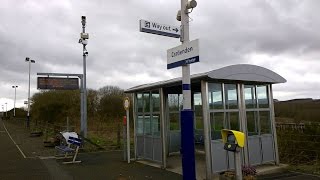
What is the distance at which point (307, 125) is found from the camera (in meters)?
12.8

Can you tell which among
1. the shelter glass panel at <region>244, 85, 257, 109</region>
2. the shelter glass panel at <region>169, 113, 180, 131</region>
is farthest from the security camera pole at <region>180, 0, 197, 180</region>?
the shelter glass panel at <region>169, 113, 180, 131</region>

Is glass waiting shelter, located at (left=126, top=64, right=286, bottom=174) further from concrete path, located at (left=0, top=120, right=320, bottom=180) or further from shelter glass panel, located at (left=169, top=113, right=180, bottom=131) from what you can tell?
concrete path, located at (left=0, top=120, right=320, bottom=180)

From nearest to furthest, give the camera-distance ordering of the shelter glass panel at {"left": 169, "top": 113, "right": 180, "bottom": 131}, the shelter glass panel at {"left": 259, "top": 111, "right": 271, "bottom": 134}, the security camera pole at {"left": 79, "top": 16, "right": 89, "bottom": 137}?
the shelter glass panel at {"left": 259, "top": 111, "right": 271, "bottom": 134} < the shelter glass panel at {"left": 169, "top": 113, "right": 180, "bottom": 131} < the security camera pole at {"left": 79, "top": 16, "right": 89, "bottom": 137}

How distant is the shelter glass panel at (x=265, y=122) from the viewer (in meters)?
11.1

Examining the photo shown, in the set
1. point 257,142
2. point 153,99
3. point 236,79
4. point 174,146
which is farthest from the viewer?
point 174,146

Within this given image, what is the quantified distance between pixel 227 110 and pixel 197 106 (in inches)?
132

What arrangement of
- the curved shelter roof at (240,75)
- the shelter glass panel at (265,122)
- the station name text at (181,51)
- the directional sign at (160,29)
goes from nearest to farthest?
the station name text at (181,51) → the directional sign at (160,29) → the curved shelter roof at (240,75) → the shelter glass panel at (265,122)

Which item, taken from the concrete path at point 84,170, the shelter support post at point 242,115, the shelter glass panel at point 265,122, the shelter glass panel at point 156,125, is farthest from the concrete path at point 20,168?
the shelter glass panel at point 265,122

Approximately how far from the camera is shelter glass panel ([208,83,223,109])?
9991 millimetres

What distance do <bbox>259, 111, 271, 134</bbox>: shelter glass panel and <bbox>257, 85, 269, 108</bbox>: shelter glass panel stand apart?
0.76 ft

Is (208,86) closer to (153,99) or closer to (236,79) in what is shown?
(236,79)

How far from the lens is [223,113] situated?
10242 millimetres

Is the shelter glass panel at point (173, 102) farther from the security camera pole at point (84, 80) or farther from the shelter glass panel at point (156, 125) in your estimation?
the security camera pole at point (84, 80)

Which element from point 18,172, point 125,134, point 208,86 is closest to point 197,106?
point 125,134
